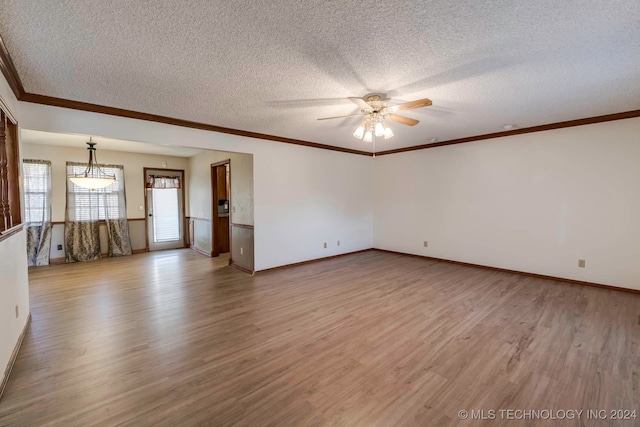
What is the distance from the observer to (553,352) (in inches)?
91.4

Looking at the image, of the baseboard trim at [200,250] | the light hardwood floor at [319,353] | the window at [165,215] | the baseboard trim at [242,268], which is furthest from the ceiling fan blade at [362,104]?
the window at [165,215]

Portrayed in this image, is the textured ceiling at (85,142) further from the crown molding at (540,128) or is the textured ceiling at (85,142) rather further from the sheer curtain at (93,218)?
the crown molding at (540,128)

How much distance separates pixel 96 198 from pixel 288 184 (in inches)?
179

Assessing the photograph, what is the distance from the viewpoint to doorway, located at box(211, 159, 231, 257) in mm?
6121

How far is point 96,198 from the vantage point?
6047 mm

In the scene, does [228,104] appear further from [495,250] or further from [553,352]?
[495,250]

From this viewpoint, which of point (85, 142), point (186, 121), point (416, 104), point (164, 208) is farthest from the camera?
point (164, 208)

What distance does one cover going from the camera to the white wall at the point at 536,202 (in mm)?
3699

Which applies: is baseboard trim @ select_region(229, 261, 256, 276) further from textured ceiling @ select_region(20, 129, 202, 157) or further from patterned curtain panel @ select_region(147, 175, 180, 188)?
patterned curtain panel @ select_region(147, 175, 180, 188)

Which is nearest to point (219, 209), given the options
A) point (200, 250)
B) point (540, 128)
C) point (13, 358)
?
point (200, 250)

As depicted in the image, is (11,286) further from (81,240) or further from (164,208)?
(164,208)

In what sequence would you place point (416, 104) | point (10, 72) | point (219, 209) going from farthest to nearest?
point (219, 209) → point (416, 104) → point (10, 72)

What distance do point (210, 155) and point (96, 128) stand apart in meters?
2.87

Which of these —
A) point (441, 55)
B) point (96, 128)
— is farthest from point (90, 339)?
point (441, 55)
